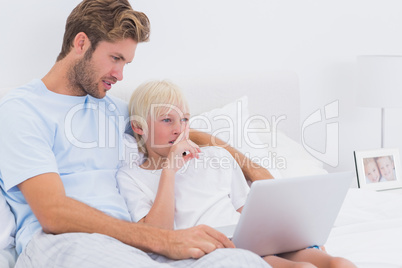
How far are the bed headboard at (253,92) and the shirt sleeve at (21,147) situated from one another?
0.63 meters

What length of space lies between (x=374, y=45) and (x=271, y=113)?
0.87 meters

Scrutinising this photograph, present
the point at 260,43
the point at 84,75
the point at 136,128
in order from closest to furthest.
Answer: the point at 84,75 < the point at 136,128 < the point at 260,43

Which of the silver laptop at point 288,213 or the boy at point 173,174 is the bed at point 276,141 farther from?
the boy at point 173,174

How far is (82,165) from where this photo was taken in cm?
159

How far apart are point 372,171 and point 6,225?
6.04 ft

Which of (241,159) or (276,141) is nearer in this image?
(241,159)

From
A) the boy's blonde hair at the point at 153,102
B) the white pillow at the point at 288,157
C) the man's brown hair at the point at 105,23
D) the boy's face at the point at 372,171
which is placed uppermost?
the man's brown hair at the point at 105,23

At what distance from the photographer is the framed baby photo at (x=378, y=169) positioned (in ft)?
8.62

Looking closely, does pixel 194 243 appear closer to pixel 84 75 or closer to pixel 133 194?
pixel 133 194

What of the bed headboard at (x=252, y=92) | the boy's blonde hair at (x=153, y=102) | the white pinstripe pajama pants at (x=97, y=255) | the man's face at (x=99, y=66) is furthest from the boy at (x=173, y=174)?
the bed headboard at (x=252, y=92)

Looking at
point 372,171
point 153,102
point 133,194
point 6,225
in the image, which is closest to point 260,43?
point 372,171

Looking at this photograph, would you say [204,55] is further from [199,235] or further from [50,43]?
[199,235]

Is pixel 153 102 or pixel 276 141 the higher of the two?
pixel 153 102

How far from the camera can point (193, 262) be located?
120 cm
